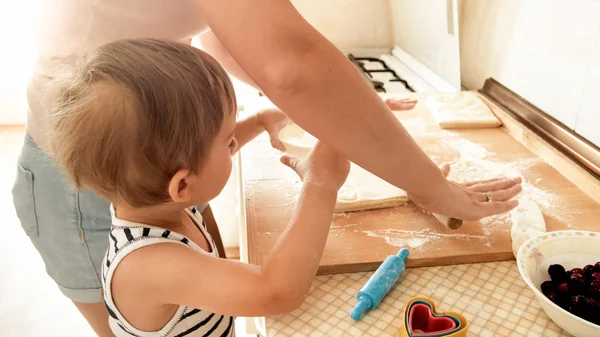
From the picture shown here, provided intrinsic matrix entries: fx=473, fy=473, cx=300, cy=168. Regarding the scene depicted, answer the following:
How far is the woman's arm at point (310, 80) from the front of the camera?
53 cm

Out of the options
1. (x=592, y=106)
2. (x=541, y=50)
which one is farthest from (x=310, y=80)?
(x=541, y=50)

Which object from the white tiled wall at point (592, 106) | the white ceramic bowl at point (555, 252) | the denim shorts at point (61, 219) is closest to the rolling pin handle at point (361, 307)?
the white ceramic bowl at point (555, 252)

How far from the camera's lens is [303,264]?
0.63 m

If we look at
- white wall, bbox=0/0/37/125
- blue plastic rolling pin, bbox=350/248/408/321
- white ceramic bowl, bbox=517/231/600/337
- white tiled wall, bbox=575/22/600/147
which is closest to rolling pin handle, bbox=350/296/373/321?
blue plastic rolling pin, bbox=350/248/408/321

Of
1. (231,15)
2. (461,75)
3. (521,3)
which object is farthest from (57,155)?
(461,75)

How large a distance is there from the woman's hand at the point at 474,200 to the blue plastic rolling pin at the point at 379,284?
0.33 feet

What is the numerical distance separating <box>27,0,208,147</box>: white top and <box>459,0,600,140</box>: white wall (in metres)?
0.87

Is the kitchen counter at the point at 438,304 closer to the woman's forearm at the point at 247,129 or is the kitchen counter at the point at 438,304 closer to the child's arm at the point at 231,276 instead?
the child's arm at the point at 231,276

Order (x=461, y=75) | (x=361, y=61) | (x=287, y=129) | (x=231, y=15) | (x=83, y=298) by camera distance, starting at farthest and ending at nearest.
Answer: (x=361, y=61) → (x=461, y=75) → (x=287, y=129) → (x=83, y=298) → (x=231, y=15)

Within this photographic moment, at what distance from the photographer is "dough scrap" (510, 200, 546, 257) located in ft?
2.71

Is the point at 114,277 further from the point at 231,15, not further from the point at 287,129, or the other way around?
the point at 287,129

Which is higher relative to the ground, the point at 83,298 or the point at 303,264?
the point at 303,264

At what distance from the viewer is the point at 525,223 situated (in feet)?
2.87

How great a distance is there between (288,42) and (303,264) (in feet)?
0.94
